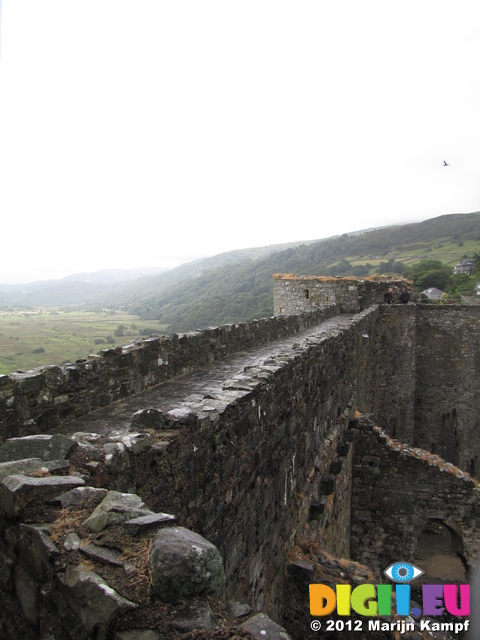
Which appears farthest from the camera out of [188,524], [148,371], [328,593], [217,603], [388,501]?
[388,501]

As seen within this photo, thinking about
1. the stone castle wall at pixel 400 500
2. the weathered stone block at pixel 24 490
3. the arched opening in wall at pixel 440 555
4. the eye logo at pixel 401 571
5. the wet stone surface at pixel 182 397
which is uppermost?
the weathered stone block at pixel 24 490

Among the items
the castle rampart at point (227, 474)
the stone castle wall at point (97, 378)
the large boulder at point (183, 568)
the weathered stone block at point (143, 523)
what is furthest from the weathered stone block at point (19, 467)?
the stone castle wall at point (97, 378)

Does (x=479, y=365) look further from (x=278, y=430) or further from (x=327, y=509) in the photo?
(x=278, y=430)

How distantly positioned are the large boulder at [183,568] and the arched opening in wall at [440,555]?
908 cm

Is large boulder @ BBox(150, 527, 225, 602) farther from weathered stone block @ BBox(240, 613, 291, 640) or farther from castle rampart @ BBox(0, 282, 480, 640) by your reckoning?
weathered stone block @ BBox(240, 613, 291, 640)

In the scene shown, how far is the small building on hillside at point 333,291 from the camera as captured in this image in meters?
17.8

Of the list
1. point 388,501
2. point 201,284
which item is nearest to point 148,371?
point 388,501

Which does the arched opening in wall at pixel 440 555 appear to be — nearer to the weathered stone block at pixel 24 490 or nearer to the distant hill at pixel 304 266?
the weathered stone block at pixel 24 490

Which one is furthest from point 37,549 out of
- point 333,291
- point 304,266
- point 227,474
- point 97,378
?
point 304,266

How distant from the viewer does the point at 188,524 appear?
107 inches

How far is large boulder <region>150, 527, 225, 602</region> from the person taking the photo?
1.59 metres

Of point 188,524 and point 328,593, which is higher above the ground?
point 188,524

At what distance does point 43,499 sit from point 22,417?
7.47 ft

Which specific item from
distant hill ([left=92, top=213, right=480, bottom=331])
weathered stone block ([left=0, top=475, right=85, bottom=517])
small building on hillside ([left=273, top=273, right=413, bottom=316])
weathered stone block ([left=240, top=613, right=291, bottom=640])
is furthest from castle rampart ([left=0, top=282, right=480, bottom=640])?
distant hill ([left=92, top=213, right=480, bottom=331])
